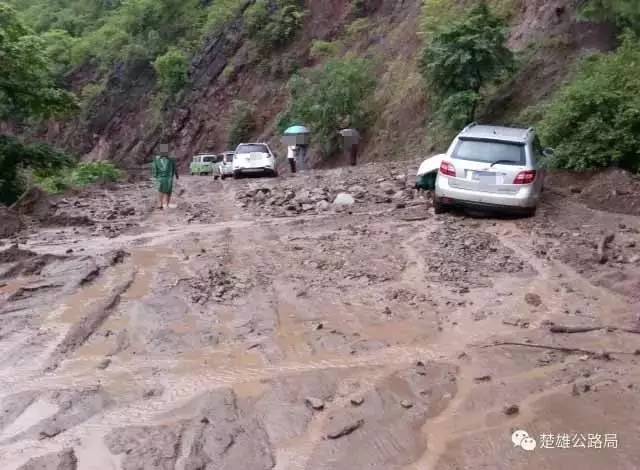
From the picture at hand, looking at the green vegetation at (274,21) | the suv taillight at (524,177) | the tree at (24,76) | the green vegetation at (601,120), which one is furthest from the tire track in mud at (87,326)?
the green vegetation at (274,21)

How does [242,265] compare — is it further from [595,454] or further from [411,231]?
[595,454]

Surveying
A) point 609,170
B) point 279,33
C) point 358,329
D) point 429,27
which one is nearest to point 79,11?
point 279,33

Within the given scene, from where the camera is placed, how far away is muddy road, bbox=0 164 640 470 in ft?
16.1

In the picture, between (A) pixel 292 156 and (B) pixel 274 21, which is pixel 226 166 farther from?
(B) pixel 274 21

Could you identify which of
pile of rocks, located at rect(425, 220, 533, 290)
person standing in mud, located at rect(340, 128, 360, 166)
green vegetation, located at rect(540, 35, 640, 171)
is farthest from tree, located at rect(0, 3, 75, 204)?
green vegetation, located at rect(540, 35, 640, 171)

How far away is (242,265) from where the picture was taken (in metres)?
9.98

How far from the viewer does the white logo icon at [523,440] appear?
481 centimetres

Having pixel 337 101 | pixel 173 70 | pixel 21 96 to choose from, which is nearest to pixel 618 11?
pixel 337 101

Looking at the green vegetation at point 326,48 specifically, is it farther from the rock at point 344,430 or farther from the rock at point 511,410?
the rock at point 344,430

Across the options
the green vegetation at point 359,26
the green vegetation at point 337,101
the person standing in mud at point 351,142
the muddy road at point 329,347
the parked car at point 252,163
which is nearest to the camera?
the muddy road at point 329,347

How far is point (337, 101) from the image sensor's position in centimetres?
2911

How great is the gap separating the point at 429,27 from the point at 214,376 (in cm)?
2165

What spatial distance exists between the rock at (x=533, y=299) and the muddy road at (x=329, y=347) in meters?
0.03

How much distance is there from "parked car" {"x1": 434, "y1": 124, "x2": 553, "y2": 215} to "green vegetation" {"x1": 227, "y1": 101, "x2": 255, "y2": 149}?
1125 inches
